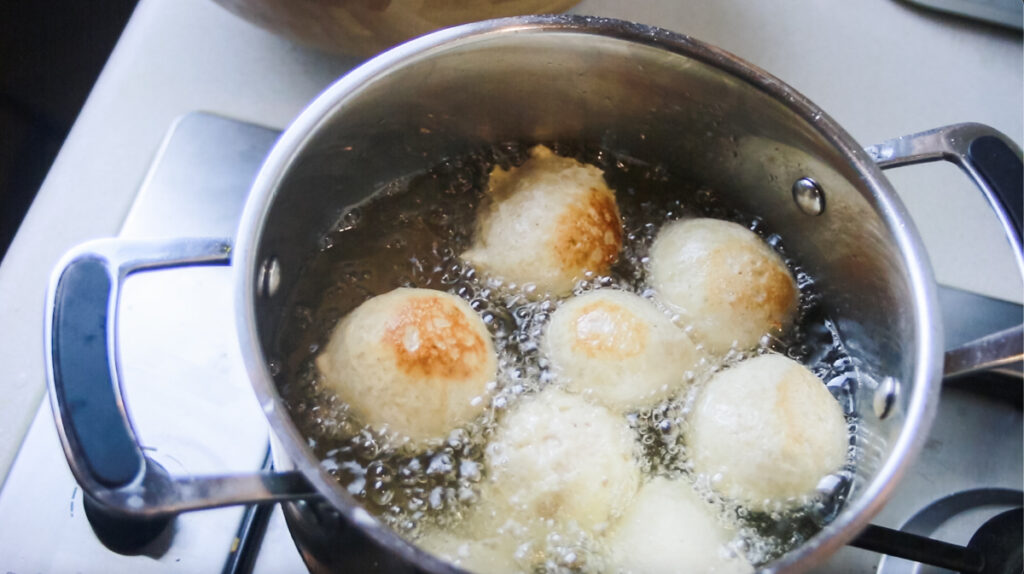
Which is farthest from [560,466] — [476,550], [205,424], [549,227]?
[205,424]

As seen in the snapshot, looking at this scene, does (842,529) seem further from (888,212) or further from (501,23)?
(501,23)

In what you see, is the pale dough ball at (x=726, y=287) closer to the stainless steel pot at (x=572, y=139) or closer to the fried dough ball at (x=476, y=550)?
the stainless steel pot at (x=572, y=139)

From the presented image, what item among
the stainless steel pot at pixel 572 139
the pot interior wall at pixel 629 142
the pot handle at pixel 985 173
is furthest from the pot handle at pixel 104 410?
the pot handle at pixel 985 173

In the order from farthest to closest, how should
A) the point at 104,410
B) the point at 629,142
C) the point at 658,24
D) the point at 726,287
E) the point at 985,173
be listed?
1. the point at 658,24
2. the point at 629,142
3. the point at 726,287
4. the point at 985,173
5. the point at 104,410

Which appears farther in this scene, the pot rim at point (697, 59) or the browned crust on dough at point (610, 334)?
the browned crust on dough at point (610, 334)

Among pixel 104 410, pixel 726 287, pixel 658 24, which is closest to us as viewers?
pixel 104 410

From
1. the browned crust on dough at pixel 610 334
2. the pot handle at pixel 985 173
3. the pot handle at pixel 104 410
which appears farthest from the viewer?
the browned crust on dough at pixel 610 334

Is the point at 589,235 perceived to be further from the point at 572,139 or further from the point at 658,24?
the point at 658,24

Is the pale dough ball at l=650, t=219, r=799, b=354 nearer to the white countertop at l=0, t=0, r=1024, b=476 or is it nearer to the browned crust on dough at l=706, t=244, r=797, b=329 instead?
the browned crust on dough at l=706, t=244, r=797, b=329
